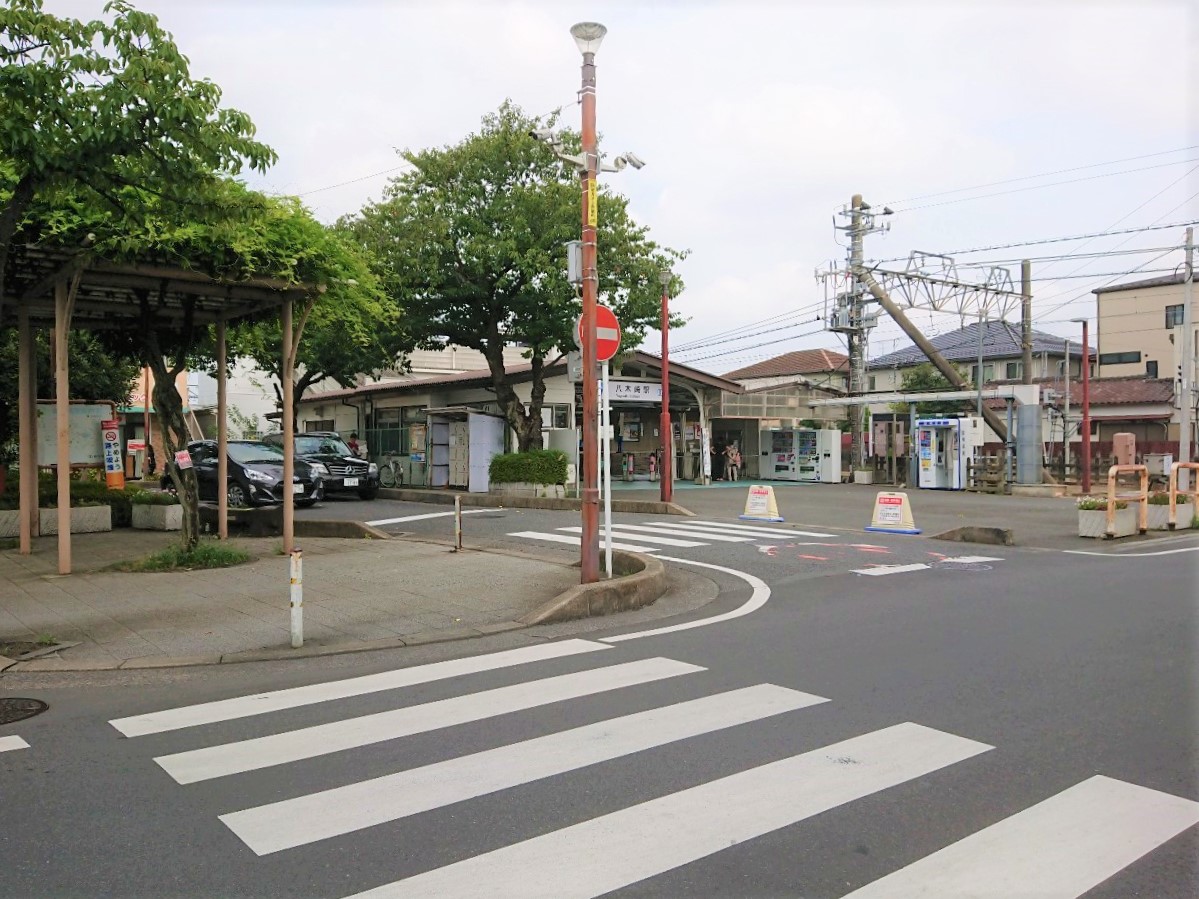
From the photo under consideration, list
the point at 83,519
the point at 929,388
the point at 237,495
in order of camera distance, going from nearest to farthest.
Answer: the point at 83,519 < the point at 237,495 < the point at 929,388

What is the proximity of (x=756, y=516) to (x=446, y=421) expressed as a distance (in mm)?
11565

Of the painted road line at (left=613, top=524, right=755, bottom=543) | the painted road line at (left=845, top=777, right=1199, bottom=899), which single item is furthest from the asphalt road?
the painted road line at (left=613, top=524, right=755, bottom=543)

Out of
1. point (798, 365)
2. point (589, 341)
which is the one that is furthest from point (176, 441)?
point (798, 365)

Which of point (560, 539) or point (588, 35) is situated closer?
point (588, 35)

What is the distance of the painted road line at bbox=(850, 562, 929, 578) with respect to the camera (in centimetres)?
1152

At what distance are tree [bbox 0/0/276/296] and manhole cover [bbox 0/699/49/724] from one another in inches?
144

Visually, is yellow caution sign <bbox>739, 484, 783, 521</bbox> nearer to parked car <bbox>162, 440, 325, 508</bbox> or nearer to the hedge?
the hedge

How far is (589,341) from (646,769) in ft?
19.3

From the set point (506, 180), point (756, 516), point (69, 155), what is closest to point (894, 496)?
point (756, 516)

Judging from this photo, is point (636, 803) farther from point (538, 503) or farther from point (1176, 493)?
point (538, 503)

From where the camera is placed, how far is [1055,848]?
12.2ft

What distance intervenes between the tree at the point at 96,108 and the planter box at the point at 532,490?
55.5ft

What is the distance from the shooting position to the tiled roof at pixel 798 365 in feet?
173

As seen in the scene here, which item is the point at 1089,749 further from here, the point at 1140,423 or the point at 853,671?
the point at 1140,423
